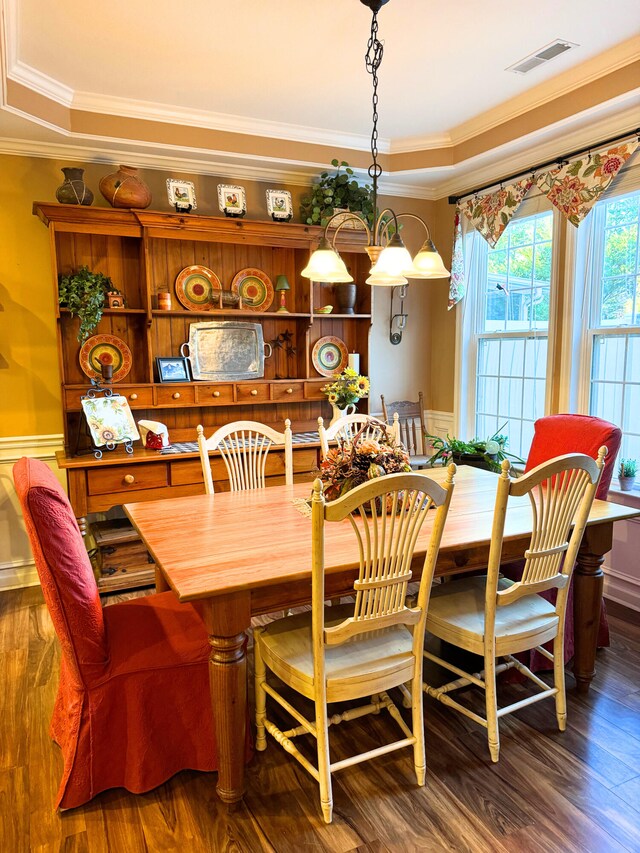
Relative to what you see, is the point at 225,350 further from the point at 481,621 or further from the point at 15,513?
the point at 481,621

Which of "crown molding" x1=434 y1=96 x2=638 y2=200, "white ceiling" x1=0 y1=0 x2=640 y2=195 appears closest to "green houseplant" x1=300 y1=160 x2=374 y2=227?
"white ceiling" x1=0 y1=0 x2=640 y2=195

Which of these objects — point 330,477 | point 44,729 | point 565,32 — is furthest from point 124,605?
point 565,32

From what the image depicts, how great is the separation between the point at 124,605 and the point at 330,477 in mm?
899

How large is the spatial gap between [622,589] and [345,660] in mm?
2238

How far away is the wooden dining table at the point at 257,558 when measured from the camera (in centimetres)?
175

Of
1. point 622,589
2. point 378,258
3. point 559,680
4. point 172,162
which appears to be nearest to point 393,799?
point 559,680

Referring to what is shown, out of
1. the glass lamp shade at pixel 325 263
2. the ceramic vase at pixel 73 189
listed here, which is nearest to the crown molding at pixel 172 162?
Result: the ceramic vase at pixel 73 189

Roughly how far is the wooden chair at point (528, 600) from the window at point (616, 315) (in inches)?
58.2

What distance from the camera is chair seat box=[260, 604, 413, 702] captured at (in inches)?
71.1

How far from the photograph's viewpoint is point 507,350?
4195 millimetres

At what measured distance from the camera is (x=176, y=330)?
3.96m

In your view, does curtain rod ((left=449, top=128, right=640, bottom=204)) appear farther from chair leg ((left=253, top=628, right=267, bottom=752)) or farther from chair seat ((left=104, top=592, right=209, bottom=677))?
chair seat ((left=104, top=592, right=209, bottom=677))

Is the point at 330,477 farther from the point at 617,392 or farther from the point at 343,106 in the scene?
the point at 343,106

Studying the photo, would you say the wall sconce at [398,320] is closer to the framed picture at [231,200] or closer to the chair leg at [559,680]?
the framed picture at [231,200]
